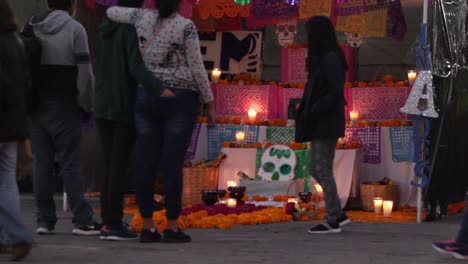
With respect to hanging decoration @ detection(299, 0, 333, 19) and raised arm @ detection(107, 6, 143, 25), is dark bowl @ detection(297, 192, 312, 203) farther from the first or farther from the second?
raised arm @ detection(107, 6, 143, 25)

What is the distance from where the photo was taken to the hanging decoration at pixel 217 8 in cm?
1227

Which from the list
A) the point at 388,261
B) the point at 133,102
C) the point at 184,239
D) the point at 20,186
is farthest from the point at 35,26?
the point at 20,186

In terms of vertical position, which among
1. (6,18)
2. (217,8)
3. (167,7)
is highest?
(217,8)

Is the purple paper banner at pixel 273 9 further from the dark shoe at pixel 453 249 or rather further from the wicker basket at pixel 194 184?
the dark shoe at pixel 453 249

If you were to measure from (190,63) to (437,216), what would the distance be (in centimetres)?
399

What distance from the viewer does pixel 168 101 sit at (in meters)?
7.14

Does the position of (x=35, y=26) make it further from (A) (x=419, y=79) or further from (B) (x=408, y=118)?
(B) (x=408, y=118)

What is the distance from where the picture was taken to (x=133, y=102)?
7.48 m

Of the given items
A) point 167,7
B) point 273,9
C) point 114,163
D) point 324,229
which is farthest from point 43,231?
point 273,9

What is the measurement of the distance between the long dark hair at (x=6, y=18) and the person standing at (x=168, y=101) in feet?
3.46

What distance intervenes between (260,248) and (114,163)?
118 centimetres

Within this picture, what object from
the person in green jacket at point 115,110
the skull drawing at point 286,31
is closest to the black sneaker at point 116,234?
the person in green jacket at point 115,110

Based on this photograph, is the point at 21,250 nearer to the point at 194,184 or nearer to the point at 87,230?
the point at 87,230

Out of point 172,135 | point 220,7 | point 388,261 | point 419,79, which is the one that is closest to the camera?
point 388,261
